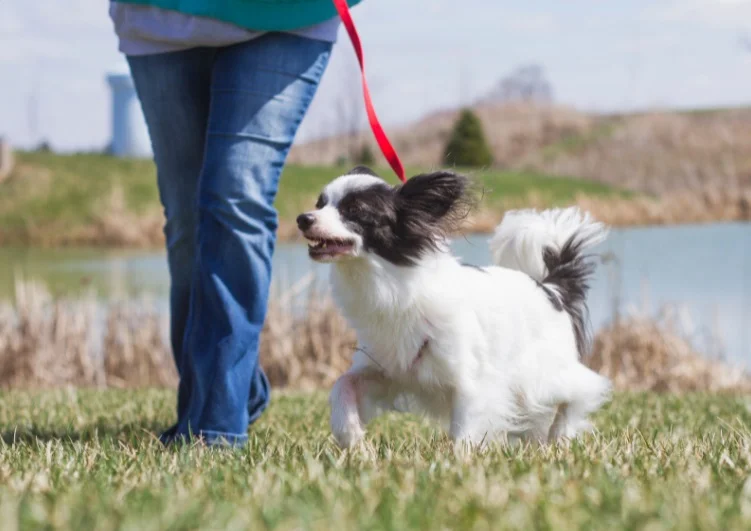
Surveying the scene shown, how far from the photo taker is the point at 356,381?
12.7ft

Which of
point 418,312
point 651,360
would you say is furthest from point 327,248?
point 651,360

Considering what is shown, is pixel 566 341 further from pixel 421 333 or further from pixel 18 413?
pixel 18 413

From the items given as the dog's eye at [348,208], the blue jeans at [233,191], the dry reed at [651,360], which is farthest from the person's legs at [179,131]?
the dry reed at [651,360]

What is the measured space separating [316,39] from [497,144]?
3696 centimetres

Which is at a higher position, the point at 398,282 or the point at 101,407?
the point at 398,282

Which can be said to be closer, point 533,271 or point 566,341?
point 566,341

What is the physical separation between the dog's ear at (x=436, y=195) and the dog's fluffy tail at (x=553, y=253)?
0.84 meters

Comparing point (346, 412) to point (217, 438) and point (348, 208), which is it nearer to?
point (217, 438)

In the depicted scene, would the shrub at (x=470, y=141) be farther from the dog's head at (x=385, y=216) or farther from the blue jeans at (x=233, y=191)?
the dog's head at (x=385, y=216)

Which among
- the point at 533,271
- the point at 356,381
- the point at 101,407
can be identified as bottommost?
the point at 101,407

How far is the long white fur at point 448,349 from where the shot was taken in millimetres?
3748

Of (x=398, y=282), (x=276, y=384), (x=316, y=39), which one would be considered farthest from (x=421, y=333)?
(x=276, y=384)

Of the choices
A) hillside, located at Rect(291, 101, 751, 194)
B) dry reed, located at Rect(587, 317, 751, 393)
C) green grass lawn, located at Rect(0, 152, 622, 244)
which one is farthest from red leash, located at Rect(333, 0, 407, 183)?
hillside, located at Rect(291, 101, 751, 194)

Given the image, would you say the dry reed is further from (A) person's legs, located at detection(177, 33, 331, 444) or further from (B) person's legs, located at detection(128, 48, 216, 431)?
(A) person's legs, located at detection(177, 33, 331, 444)
